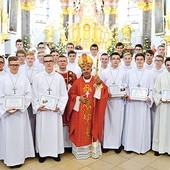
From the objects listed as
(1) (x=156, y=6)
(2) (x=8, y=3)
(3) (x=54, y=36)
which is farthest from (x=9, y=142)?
(3) (x=54, y=36)

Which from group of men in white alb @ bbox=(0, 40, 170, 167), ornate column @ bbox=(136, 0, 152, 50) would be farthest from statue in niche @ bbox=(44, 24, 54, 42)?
group of men in white alb @ bbox=(0, 40, 170, 167)

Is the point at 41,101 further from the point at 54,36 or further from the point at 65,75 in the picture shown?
the point at 54,36

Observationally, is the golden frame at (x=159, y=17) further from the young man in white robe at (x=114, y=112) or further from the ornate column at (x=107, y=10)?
the young man in white robe at (x=114, y=112)

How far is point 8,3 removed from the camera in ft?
36.1

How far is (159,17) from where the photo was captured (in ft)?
41.8

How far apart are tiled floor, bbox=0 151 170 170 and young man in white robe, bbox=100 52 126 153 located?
30 centimetres

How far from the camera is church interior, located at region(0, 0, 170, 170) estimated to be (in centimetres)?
1266

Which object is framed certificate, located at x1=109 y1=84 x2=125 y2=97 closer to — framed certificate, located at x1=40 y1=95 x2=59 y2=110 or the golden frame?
framed certificate, located at x1=40 y1=95 x2=59 y2=110

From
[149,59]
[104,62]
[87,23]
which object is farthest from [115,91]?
[87,23]

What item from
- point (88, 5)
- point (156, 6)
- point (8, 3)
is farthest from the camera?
point (88, 5)

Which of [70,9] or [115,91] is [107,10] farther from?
[115,91]

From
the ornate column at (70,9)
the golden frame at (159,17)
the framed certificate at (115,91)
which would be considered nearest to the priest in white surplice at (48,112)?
the framed certificate at (115,91)

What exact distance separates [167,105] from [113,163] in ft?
4.84

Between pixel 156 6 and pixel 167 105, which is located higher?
pixel 156 6
